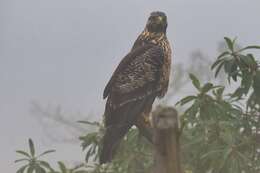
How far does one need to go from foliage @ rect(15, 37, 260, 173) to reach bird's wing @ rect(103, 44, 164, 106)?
47 centimetres

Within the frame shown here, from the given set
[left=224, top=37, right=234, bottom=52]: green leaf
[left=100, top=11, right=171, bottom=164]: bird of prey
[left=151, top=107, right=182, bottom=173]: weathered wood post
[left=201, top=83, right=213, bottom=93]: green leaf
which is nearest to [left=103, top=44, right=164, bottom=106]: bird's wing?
[left=100, top=11, right=171, bottom=164]: bird of prey

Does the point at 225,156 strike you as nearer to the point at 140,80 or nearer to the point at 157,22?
the point at 140,80

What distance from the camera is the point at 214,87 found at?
5535 mm

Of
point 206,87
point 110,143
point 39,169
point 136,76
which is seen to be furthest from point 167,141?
point 39,169

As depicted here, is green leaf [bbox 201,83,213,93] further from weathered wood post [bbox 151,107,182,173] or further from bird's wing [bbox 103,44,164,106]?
weathered wood post [bbox 151,107,182,173]

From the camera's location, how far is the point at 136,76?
4.81 m

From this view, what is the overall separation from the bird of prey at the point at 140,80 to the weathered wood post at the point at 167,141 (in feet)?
5.14

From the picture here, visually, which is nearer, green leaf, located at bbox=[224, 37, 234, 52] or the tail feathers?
the tail feathers

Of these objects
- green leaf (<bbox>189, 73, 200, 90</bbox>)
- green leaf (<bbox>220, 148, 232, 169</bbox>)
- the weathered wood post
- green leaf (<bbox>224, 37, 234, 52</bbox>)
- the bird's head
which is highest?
the bird's head

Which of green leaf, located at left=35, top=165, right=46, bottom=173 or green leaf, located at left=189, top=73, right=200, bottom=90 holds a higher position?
green leaf, located at left=189, top=73, right=200, bottom=90

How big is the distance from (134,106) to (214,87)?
1254 mm

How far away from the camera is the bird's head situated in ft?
16.2

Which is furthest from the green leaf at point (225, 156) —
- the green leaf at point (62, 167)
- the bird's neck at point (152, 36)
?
the green leaf at point (62, 167)

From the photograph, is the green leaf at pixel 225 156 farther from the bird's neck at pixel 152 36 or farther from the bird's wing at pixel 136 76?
the bird's neck at pixel 152 36
